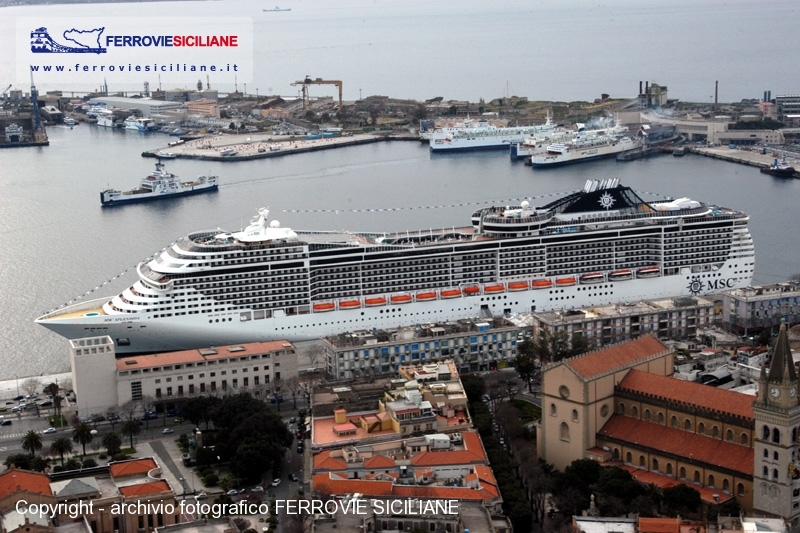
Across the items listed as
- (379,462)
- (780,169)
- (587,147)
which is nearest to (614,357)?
(379,462)

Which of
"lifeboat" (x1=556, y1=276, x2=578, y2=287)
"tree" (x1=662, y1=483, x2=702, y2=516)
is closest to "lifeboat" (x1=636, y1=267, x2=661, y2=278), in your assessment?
"lifeboat" (x1=556, y1=276, x2=578, y2=287)

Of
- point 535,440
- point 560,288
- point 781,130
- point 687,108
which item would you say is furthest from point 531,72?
point 535,440

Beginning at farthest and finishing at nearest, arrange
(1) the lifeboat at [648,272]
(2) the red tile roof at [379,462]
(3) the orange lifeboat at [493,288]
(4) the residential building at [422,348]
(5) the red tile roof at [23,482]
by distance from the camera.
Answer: (1) the lifeboat at [648,272] < (3) the orange lifeboat at [493,288] < (4) the residential building at [422,348] < (2) the red tile roof at [379,462] < (5) the red tile roof at [23,482]

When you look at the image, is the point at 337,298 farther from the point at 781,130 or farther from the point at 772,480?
the point at 781,130

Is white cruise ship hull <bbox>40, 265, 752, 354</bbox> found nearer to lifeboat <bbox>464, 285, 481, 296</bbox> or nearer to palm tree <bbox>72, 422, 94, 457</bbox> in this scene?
lifeboat <bbox>464, 285, 481, 296</bbox>

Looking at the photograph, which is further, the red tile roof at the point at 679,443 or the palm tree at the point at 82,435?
the palm tree at the point at 82,435

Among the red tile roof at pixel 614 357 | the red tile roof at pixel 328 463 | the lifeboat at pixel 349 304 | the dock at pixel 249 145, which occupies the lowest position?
the red tile roof at pixel 328 463

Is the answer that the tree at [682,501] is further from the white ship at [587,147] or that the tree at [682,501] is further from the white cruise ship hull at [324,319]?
the white ship at [587,147]

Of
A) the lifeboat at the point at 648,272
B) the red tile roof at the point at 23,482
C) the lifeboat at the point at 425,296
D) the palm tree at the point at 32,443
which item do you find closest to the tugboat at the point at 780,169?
the lifeboat at the point at 648,272

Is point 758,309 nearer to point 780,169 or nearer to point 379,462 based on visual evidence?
point 379,462
